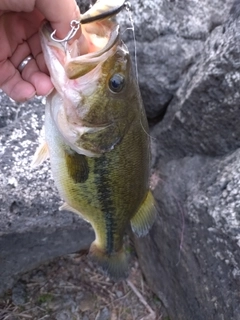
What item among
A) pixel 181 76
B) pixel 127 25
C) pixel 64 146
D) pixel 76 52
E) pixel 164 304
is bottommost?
pixel 164 304

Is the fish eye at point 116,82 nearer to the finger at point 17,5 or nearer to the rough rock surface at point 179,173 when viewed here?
the finger at point 17,5

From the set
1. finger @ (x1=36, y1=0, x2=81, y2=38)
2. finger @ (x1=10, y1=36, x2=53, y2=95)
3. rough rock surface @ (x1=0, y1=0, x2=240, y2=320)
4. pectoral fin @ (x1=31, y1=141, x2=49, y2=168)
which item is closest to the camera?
finger @ (x1=36, y1=0, x2=81, y2=38)

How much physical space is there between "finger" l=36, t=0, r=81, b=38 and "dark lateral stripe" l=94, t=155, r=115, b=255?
441mm

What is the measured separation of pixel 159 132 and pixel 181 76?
0.35 m

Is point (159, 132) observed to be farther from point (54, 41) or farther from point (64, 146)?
point (54, 41)

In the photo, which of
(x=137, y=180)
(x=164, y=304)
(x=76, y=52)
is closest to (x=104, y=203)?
(x=137, y=180)

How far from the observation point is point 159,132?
276 cm

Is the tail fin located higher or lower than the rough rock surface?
lower

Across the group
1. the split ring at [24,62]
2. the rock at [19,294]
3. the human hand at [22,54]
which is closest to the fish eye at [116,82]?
the human hand at [22,54]

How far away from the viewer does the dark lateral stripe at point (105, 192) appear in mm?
1646

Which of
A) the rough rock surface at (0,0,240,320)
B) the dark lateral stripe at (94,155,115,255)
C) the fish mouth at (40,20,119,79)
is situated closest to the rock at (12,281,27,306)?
the rough rock surface at (0,0,240,320)

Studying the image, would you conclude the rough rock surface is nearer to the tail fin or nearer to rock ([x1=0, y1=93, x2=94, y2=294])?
rock ([x1=0, y1=93, x2=94, y2=294])

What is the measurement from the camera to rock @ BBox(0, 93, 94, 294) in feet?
7.35

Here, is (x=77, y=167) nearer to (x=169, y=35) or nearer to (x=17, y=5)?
(x=17, y=5)
